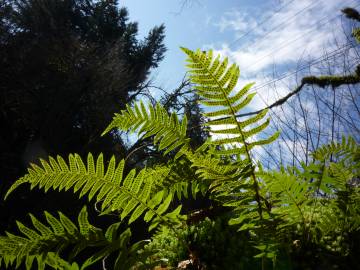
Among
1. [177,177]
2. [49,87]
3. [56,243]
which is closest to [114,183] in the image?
[56,243]

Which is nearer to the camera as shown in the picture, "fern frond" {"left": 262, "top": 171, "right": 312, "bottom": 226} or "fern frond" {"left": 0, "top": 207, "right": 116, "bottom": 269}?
"fern frond" {"left": 0, "top": 207, "right": 116, "bottom": 269}

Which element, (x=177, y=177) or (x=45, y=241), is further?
(x=177, y=177)

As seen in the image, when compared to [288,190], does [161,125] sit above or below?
above

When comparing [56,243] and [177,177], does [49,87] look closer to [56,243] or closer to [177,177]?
[177,177]

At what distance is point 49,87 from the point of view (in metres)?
11.5

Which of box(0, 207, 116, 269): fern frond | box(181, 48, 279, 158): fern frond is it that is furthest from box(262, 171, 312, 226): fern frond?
box(0, 207, 116, 269): fern frond

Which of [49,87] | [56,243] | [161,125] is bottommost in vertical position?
[56,243]

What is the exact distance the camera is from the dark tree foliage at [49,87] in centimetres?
1100

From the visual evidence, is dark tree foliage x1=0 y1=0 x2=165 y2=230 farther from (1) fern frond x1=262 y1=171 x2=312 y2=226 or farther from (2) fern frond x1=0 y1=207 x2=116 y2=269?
(1) fern frond x1=262 y1=171 x2=312 y2=226

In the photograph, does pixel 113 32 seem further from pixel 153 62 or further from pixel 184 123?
pixel 184 123

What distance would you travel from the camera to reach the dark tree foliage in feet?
36.1

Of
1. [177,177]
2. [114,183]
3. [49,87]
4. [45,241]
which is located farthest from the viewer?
[49,87]

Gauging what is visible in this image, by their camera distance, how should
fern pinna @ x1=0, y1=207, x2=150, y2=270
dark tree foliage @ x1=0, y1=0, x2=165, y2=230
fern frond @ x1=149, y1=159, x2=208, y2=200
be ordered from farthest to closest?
dark tree foliage @ x1=0, y1=0, x2=165, y2=230 < fern frond @ x1=149, y1=159, x2=208, y2=200 < fern pinna @ x1=0, y1=207, x2=150, y2=270

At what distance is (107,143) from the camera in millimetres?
12398
